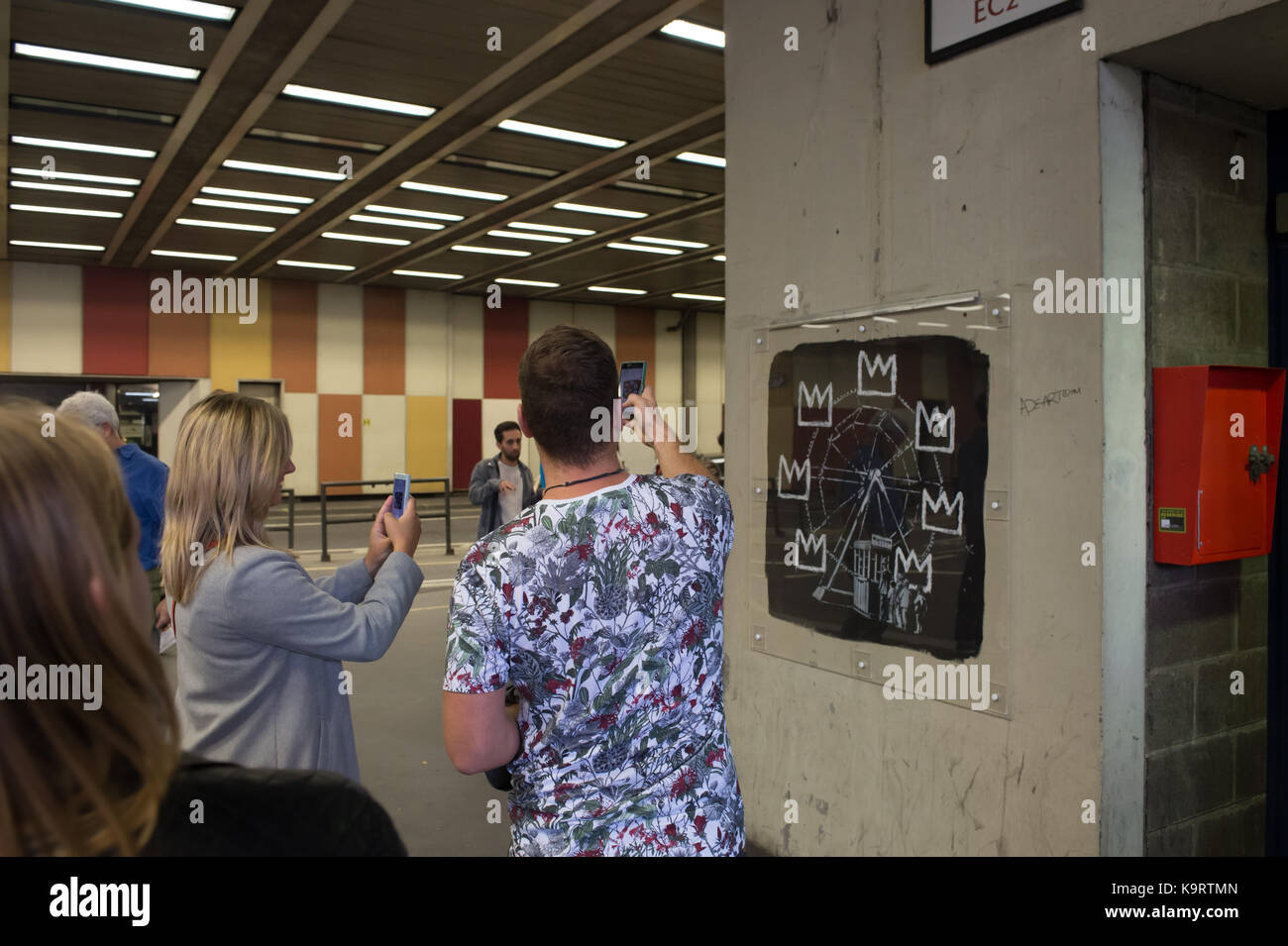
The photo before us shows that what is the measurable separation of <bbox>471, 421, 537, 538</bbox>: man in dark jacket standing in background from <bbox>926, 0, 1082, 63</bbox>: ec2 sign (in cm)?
455

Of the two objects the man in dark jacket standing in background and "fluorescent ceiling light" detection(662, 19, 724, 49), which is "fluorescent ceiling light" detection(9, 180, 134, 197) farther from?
"fluorescent ceiling light" detection(662, 19, 724, 49)

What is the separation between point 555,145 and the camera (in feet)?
32.3

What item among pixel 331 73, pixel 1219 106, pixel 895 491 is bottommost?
pixel 895 491

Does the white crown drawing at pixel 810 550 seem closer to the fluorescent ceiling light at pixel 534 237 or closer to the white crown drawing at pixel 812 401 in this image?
the white crown drawing at pixel 812 401

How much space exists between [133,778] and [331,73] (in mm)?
8036

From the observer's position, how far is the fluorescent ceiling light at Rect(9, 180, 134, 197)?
1135 cm

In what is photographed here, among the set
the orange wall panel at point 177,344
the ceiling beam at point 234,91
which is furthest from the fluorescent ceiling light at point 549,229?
the orange wall panel at point 177,344

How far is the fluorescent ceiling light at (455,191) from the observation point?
11406mm

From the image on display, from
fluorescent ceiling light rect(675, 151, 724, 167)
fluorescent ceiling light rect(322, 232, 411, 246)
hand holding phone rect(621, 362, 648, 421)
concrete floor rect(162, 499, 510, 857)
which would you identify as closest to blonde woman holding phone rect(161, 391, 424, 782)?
concrete floor rect(162, 499, 510, 857)

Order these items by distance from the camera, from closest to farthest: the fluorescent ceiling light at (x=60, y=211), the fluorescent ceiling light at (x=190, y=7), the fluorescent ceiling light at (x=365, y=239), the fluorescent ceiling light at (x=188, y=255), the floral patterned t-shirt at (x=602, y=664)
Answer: the floral patterned t-shirt at (x=602, y=664), the fluorescent ceiling light at (x=190, y=7), the fluorescent ceiling light at (x=60, y=211), the fluorescent ceiling light at (x=365, y=239), the fluorescent ceiling light at (x=188, y=255)

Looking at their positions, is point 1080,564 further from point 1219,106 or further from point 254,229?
point 254,229

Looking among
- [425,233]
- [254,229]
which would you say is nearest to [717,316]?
[425,233]

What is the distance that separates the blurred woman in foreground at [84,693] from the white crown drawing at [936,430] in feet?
7.90

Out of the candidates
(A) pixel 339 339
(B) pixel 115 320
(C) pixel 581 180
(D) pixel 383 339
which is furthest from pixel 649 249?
(B) pixel 115 320
